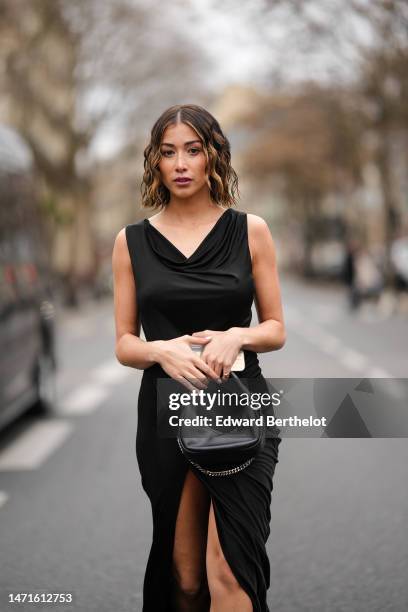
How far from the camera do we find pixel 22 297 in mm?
10172

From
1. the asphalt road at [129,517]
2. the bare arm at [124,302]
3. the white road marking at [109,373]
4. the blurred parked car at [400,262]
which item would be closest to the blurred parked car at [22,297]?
the asphalt road at [129,517]

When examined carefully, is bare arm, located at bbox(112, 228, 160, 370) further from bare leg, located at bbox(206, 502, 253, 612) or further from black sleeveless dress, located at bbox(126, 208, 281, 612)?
bare leg, located at bbox(206, 502, 253, 612)

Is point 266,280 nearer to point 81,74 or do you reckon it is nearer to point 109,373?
point 109,373

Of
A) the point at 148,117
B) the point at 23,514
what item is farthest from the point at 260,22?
the point at 23,514

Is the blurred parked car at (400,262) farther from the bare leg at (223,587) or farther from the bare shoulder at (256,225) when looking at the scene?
the bare leg at (223,587)

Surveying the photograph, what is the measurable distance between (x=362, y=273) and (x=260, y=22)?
750 cm

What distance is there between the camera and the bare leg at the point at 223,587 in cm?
314

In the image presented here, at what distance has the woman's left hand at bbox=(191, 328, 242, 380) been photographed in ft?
10.2

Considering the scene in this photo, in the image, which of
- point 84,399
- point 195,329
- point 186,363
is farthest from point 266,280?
point 84,399

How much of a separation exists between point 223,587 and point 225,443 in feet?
1.33

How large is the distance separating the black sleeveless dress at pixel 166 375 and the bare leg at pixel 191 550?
0.07ft

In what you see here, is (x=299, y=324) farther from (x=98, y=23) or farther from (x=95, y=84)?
(x=95, y=84)

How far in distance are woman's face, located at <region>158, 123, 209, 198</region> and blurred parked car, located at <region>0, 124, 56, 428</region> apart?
5.71 metres

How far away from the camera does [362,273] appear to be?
3055 centimetres
